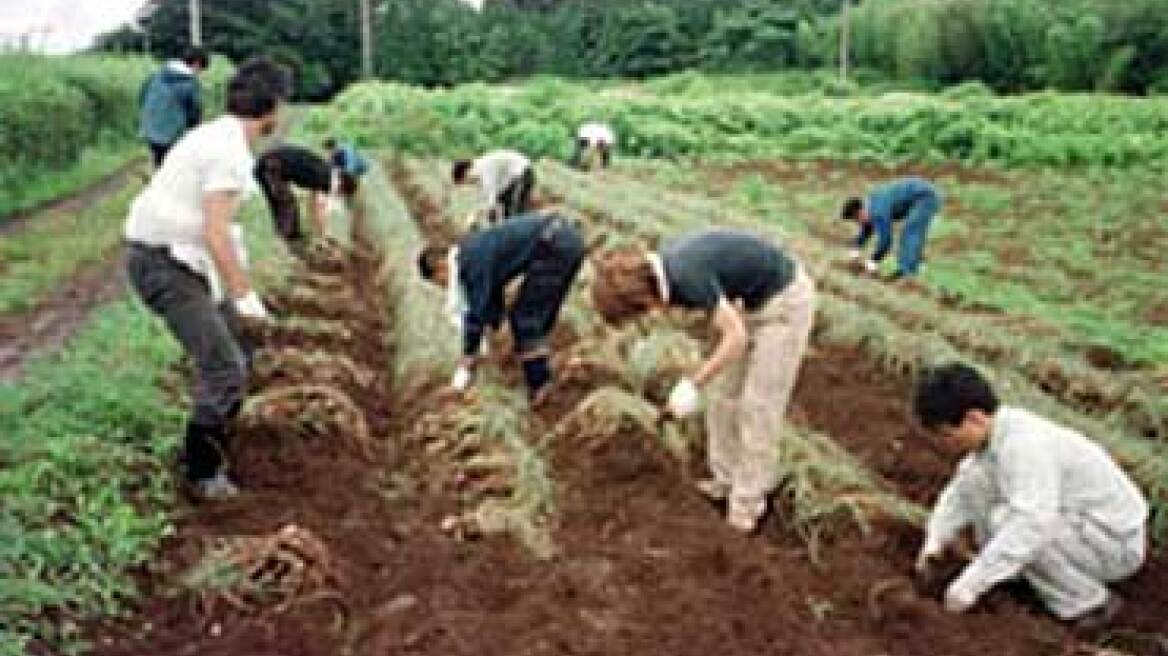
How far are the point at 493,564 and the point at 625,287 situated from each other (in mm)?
1101

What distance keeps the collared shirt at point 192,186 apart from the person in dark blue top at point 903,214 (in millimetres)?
7140

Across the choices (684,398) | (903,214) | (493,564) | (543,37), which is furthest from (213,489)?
(543,37)

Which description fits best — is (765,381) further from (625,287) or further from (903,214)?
(903,214)

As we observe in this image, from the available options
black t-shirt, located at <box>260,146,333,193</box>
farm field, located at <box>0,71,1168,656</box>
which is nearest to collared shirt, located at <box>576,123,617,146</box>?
farm field, located at <box>0,71,1168,656</box>

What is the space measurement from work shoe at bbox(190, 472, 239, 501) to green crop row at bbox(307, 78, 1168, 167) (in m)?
20.0

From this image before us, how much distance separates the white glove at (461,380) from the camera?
24.6ft

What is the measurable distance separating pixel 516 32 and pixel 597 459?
44493 millimetres

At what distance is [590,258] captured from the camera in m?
11.5

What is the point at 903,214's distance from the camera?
485 inches

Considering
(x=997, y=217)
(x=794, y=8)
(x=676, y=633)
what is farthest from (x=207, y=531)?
(x=794, y=8)

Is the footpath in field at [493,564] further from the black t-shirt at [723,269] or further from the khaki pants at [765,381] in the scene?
the black t-shirt at [723,269]

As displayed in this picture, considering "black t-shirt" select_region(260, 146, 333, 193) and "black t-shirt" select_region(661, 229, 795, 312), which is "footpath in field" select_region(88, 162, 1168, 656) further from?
"black t-shirt" select_region(260, 146, 333, 193)

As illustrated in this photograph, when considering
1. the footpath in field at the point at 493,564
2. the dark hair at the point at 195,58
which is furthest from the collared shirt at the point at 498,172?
the footpath in field at the point at 493,564

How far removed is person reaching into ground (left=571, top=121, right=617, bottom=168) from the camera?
75.3 ft
